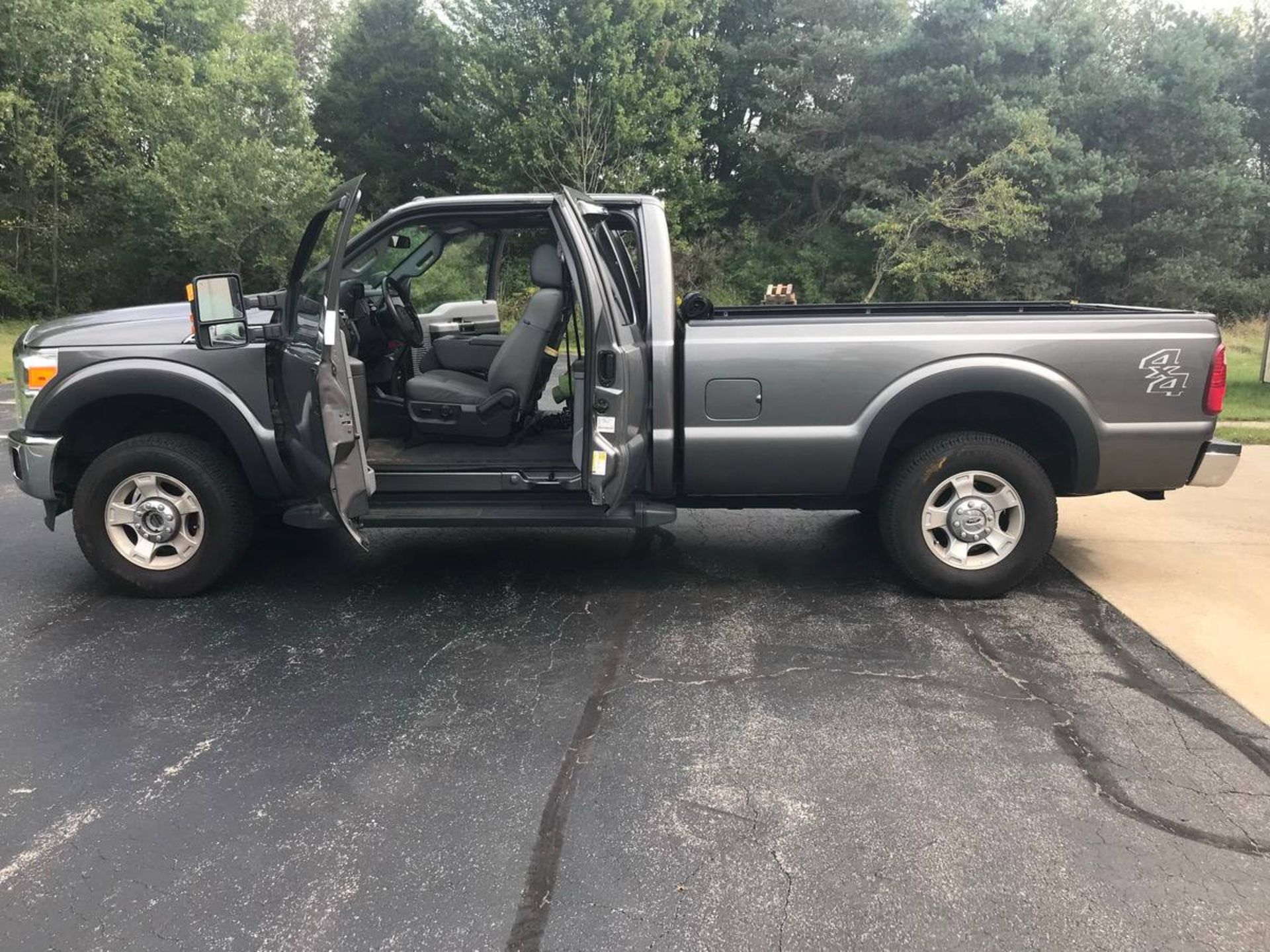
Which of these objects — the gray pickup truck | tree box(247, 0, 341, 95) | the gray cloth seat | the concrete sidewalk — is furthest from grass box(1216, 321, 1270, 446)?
tree box(247, 0, 341, 95)

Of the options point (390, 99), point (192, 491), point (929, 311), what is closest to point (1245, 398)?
point (929, 311)

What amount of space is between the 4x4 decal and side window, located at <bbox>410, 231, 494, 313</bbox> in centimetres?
350

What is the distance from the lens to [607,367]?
13.6 feet

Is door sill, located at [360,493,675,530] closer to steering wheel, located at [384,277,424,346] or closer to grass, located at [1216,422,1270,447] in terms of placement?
steering wheel, located at [384,277,424,346]

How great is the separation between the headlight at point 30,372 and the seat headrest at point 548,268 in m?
2.43

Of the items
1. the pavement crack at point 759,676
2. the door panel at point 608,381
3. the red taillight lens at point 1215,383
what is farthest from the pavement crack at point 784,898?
the red taillight lens at point 1215,383

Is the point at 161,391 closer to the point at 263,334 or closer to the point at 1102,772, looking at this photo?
the point at 263,334

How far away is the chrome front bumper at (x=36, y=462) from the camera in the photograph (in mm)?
4520

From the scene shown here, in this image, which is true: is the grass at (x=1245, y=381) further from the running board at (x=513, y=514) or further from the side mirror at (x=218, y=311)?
the side mirror at (x=218, y=311)

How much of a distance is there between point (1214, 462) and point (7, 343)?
24.6 m

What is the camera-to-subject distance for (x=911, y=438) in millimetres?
4789

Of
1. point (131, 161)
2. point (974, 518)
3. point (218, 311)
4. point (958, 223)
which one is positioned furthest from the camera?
point (131, 161)

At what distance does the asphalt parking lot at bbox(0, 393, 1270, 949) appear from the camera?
2410 mm

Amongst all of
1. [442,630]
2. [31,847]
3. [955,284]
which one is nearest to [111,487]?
[442,630]
